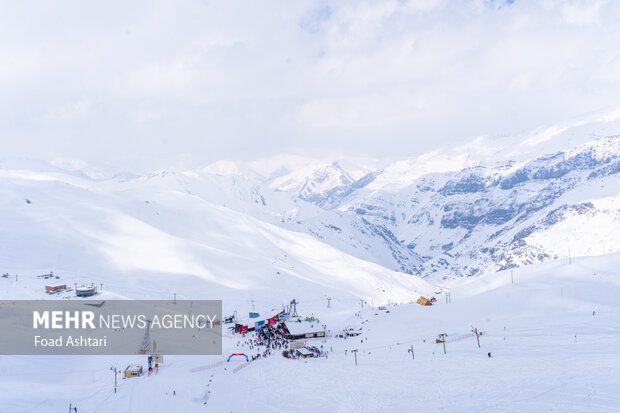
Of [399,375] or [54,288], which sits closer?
[399,375]

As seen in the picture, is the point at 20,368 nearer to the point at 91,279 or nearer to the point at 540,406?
the point at 540,406

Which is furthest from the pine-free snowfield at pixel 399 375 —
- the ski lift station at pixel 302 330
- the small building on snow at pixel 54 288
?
the small building on snow at pixel 54 288

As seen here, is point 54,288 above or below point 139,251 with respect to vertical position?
below

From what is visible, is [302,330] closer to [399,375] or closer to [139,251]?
[399,375]

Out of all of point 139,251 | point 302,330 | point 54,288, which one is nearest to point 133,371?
point 302,330

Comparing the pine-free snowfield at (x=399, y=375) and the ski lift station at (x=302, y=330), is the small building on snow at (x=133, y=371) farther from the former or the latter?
the ski lift station at (x=302, y=330)

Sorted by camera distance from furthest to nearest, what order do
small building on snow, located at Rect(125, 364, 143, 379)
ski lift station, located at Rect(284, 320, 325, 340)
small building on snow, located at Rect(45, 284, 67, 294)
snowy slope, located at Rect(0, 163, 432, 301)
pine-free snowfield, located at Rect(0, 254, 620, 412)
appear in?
snowy slope, located at Rect(0, 163, 432, 301), small building on snow, located at Rect(45, 284, 67, 294), ski lift station, located at Rect(284, 320, 325, 340), small building on snow, located at Rect(125, 364, 143, 379), pine-free snowfield, located at Rect(0, 254, 620, 412)

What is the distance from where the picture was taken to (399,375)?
149ft

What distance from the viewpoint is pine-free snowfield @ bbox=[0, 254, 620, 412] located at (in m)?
35.8

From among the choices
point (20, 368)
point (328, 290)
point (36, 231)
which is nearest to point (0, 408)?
point (20, 368)

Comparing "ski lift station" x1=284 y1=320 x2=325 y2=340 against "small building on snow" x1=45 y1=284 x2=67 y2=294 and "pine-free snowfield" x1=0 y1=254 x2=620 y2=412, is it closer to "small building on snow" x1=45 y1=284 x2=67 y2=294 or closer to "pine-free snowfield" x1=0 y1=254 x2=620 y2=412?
"pine-free snowfield" x1=0 y1=254 x2=620 y2=412

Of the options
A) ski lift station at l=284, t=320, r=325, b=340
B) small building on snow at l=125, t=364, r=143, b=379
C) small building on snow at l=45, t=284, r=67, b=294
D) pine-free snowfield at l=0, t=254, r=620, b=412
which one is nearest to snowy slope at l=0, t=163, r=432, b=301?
small building on snow at l=45, t=284, r=67, b=294

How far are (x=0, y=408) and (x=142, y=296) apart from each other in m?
59.6

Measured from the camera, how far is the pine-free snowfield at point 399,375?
3581 centimetres
